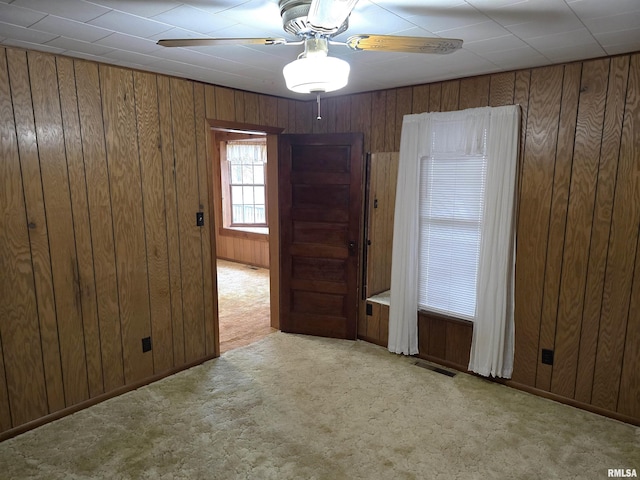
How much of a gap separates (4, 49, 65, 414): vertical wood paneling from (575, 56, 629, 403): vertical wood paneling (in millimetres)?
3441

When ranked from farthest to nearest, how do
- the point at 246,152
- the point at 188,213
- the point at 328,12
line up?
1. the point at 246,152
2. the point at 188,213
3. the point at 328,12

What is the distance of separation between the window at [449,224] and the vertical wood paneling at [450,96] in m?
0.13

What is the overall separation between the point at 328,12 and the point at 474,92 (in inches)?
80.7

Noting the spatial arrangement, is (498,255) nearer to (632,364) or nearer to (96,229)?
(632,364)

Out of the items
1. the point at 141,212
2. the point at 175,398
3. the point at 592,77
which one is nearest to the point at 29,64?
the point at 141,212

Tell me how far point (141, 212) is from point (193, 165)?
556mm

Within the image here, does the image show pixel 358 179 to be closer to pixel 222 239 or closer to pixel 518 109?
pixel 518 109

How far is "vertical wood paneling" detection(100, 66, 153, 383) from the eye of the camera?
2.75 m

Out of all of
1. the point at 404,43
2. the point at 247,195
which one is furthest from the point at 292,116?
the point at 247,195

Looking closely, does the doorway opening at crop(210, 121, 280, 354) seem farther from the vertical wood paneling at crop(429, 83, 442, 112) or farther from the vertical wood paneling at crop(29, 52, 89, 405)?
the vertical wood paneling at crop(429, 83, 442, 112)

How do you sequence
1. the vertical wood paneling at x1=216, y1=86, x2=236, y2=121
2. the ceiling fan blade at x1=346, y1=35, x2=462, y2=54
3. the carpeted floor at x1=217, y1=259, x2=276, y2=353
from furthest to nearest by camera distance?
the carpeted floor at x1=217, y1=259, x2=276, y2=353, the vertical wood paneling at x1=216, y1=86, x2=236, y2=121, the ceiling fan blade at x1=346, y1=35, x2=462, y2=54

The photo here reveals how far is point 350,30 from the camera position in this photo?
2.03 metres

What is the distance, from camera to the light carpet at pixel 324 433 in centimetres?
221

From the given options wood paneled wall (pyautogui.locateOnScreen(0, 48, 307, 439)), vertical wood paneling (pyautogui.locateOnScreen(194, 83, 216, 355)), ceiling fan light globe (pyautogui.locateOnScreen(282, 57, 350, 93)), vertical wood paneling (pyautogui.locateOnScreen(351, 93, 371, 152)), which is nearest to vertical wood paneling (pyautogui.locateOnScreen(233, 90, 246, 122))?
wood paneled wall (pyautogui.locateOnScreen(0, 48, 307, 439))
